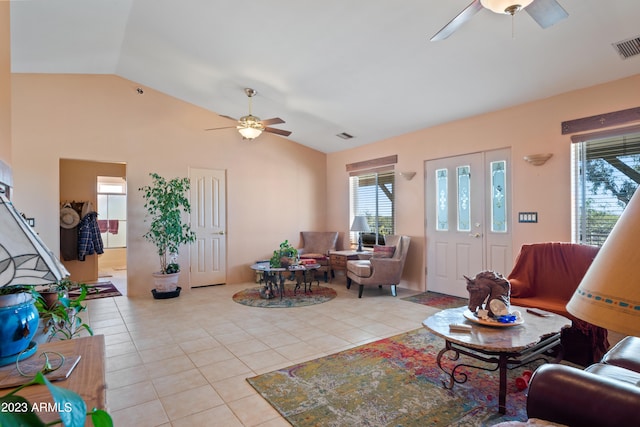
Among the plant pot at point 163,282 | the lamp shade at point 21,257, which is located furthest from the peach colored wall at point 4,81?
the plant pot at point 163,282

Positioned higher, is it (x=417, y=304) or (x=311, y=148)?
(x=311, y=148)

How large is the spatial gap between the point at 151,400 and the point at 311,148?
19.6 ft

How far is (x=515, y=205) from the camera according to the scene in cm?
444

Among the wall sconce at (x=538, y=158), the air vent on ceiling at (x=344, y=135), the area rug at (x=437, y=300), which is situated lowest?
the area rug at (x=437, y=300)

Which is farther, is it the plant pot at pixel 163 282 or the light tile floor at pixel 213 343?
the plant pot at pixel 163 282

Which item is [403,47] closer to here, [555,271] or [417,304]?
[555,271]

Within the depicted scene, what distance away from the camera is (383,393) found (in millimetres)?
2453

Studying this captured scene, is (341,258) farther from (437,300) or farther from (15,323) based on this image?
(15,323)

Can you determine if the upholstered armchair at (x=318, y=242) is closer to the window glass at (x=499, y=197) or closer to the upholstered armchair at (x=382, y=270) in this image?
the upholstered armchair at (x=382, y=270)

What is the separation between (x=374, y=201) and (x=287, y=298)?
2604 millimetres

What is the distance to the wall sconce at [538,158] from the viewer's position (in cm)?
407

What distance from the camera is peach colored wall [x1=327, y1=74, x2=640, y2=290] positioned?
3791 millimetres

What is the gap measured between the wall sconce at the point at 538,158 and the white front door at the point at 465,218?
37 cm

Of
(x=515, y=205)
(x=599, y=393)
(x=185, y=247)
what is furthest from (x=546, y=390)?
(x=185, y=247)
